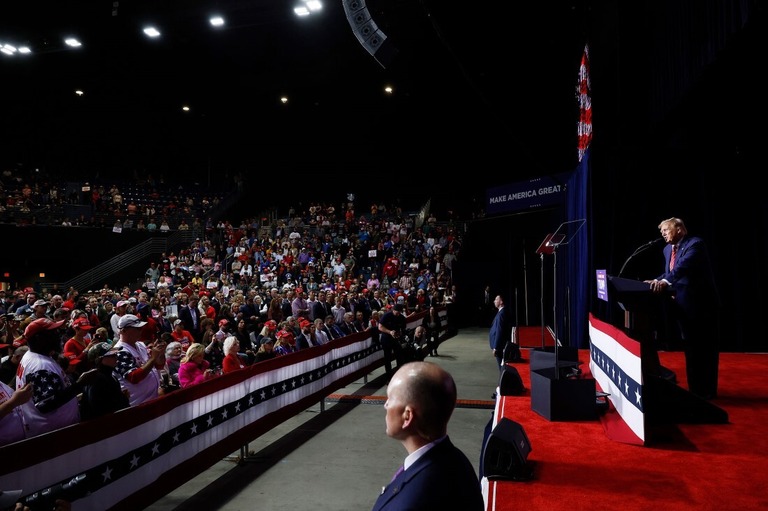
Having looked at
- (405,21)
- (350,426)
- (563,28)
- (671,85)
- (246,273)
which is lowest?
(350,426)

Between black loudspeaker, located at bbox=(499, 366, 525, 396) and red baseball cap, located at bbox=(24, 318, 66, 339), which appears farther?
black loudspeaker, located at bbox=(499, 366, 525, 396)

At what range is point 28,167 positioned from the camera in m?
28.0

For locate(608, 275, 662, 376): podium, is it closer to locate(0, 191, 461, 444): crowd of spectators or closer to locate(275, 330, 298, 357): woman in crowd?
locate(0, 191, 461, 444): crowd of spectators

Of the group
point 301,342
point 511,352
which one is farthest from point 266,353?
point 511,352

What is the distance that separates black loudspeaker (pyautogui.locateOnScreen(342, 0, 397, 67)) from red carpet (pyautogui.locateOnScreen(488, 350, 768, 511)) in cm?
714

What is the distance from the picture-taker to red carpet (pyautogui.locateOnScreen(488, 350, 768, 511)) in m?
3.25

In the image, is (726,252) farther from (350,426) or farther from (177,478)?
(177,478)

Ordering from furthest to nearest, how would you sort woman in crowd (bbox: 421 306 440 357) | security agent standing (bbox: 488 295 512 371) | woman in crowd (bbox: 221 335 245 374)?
woman in crowd (bbox: 421 306 440 357), security agent standing (bbox: 488 295 512 371), woman in crowd (bbox: 221 335 245 374)

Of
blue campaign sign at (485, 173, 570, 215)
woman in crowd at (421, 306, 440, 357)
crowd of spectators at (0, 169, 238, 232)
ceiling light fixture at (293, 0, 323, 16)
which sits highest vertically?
ceiling light fixture at (293, 0, 323, 16)

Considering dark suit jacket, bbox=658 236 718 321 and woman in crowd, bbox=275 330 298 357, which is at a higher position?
dark suit jacket, bbox=658 236 718 321

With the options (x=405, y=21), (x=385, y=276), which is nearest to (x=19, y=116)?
(x=385, y=276)

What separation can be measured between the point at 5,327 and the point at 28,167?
79.8 feet

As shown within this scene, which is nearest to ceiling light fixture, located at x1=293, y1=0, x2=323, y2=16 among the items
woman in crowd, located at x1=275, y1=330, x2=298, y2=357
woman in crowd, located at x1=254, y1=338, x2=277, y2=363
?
woman in crowd, located at x1=275, y1=330, x2=298, y2=357

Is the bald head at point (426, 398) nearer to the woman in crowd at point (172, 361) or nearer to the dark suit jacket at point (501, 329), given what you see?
the woman in crowd at point (172, 361)
